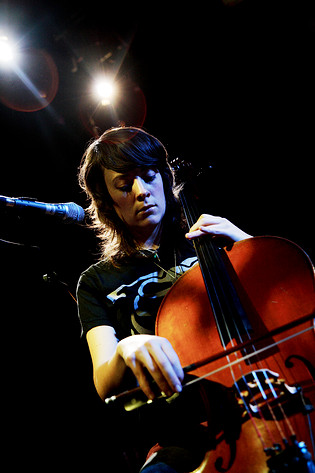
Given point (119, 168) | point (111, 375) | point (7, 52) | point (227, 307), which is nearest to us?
point (227, 307)

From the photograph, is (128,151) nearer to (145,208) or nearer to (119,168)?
(119,168)

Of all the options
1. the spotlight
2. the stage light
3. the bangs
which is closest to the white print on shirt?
the bangs

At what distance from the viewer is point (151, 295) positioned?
1.53m

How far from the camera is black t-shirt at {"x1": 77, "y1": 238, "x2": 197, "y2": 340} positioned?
1.49 m

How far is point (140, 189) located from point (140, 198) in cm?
6

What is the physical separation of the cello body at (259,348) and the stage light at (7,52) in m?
3.33

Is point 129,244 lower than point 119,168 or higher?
lower

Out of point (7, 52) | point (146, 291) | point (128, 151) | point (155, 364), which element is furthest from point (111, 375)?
point (7, 52)

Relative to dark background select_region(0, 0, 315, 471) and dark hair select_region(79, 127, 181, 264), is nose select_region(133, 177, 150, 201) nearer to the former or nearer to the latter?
dark hair select_region(79, 127, 181, 264)

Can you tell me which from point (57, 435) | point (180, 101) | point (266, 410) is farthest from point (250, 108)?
point (57, 435)

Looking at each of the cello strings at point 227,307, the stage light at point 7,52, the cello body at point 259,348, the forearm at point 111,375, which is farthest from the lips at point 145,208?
the stage light at point 7,52

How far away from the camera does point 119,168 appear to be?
1.78 m

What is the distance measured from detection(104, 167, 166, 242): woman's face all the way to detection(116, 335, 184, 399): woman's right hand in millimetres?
946

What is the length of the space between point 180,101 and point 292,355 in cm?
316
